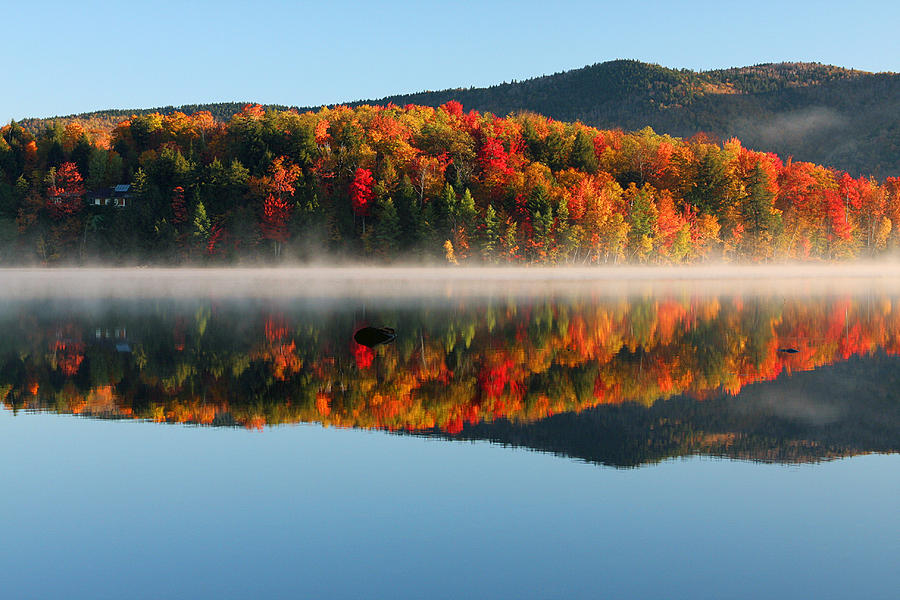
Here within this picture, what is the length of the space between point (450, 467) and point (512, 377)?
902 centimetres

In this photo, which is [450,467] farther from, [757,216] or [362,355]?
[757,216]

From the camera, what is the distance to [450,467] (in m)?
14.6

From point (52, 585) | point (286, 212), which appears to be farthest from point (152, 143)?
point (52, 585)

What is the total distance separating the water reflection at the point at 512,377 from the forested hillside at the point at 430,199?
69.1m

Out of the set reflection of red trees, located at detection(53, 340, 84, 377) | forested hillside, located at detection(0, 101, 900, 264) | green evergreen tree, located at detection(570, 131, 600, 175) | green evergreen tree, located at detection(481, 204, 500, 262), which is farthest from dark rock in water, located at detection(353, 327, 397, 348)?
green evergreen tree, located at detection(570, 131, 600, 175)

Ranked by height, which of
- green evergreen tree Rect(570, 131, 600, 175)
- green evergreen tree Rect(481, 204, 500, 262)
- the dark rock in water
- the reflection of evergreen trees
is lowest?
green evergreen tree Rect(481, 204, 500, 262)

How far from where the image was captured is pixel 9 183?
14088cm

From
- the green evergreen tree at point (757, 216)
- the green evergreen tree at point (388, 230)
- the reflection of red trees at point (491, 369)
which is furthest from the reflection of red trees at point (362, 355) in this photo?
the green evergreen tree at point (757, 216)

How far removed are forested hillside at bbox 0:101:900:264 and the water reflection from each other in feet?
227

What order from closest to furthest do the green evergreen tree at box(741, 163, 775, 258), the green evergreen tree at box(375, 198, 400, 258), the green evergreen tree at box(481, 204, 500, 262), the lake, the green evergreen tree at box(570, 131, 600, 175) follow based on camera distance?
1. the lake
2. the green evergreen tree at box(481, 204, 500, 262)
3. the green evergreen tree at box(375, 198, 400, 258)
4. the green evergreen tree at box(741, 163, 775, 258)
5. the green evergreen tree at box(570, 131, 600, 175)

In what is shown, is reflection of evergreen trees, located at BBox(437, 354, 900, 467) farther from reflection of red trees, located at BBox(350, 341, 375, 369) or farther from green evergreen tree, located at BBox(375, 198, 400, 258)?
green evergreen tree, located at BBox(375, 198, 400, 258)

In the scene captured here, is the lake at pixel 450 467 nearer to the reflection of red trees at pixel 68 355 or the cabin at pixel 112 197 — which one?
the reflection of red trees at pixel 68 355

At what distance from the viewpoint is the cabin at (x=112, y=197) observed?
443ft

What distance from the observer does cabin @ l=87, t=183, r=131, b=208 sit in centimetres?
13500
